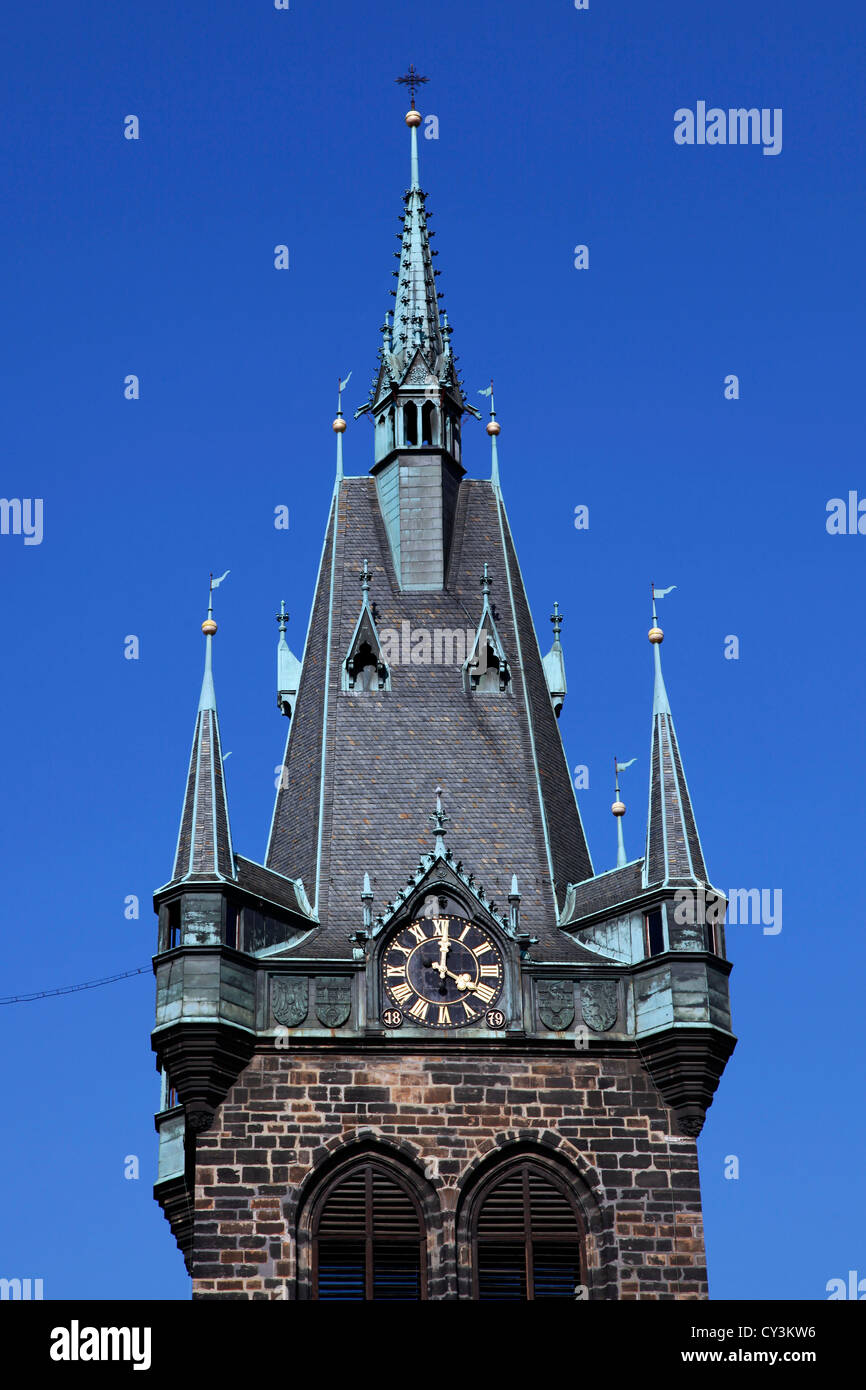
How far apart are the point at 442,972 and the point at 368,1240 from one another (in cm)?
469

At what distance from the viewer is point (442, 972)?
53.4 m

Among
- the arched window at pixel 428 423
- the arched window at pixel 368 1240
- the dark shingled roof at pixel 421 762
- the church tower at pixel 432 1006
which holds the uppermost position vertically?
the arched window at pixel 428 423

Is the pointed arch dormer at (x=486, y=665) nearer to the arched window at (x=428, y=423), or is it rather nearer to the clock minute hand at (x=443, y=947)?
the arched window at (x=428, y=423)

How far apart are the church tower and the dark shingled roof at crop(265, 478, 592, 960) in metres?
0.06

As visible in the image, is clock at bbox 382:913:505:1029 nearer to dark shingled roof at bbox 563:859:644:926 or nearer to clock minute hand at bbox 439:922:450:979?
clock minute hand at bbox 439:922:450:979

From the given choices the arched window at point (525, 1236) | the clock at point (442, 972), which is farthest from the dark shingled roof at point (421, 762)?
the arched window at point (525, 1236)

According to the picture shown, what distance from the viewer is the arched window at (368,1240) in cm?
5050

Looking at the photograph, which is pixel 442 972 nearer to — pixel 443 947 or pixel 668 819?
pixel 443 947

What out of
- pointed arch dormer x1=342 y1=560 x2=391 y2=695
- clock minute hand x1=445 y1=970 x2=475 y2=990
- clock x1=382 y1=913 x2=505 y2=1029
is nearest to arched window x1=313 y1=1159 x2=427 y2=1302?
clock x1=382 y1=913 x2=505 y2=1029

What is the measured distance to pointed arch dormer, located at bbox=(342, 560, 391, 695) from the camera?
58531 millimetres

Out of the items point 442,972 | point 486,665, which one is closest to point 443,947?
point 442,972

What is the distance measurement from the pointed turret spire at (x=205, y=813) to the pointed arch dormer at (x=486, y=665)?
4.98 meters
